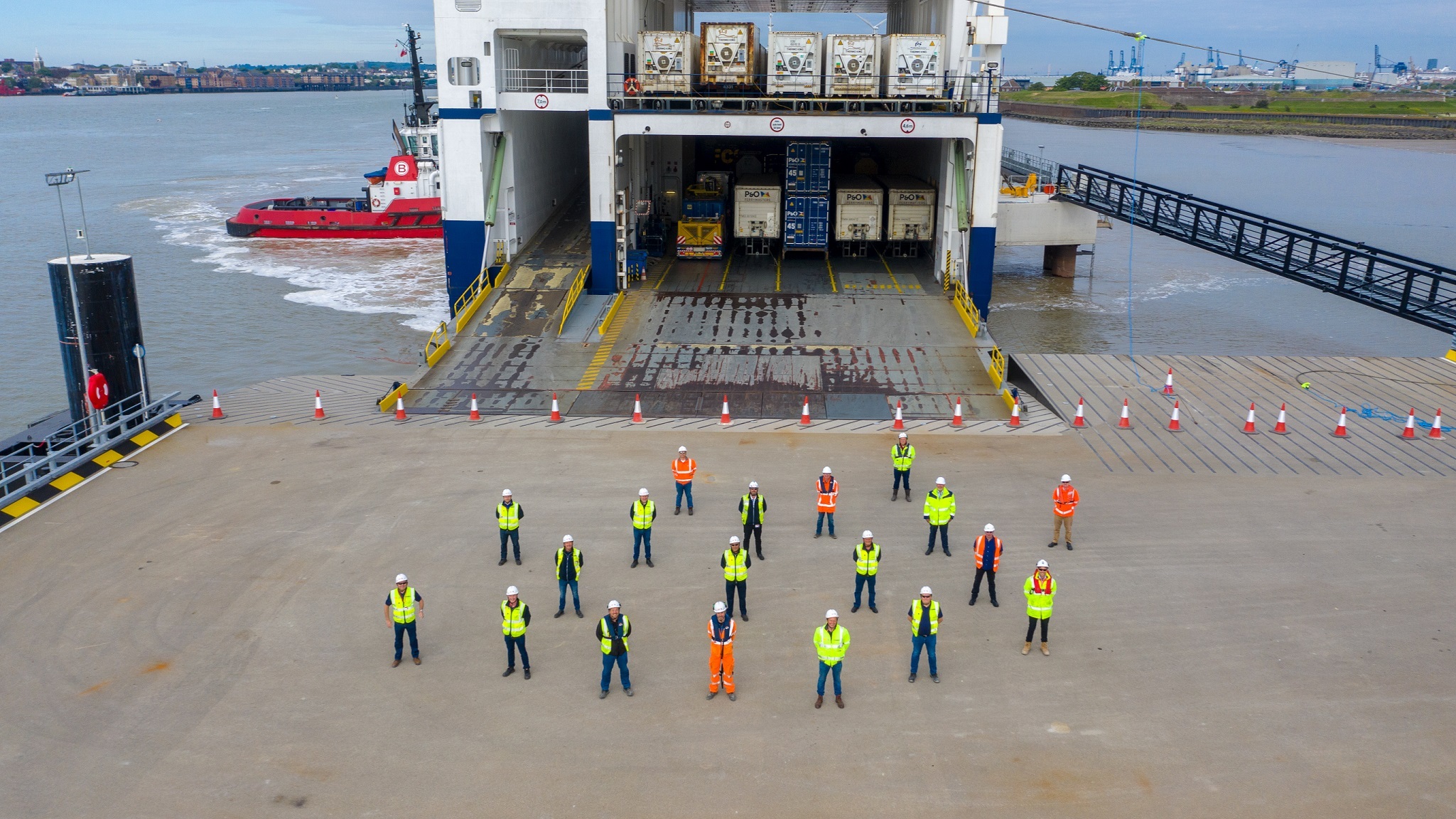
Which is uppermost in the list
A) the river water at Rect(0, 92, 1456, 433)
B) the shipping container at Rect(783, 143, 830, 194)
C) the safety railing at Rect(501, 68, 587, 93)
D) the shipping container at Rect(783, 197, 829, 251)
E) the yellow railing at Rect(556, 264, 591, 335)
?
the safety railing at Rect(501, 68, 587, 93)

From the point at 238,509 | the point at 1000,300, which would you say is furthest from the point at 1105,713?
the point at 1000,300

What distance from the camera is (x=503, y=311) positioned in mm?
26531

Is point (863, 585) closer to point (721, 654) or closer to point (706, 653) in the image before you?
point (706, 653)

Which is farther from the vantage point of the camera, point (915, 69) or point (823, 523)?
point (915, 69)

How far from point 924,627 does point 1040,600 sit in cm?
160

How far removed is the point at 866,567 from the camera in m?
13.2

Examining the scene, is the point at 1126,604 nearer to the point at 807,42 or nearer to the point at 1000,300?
the point at 807,42

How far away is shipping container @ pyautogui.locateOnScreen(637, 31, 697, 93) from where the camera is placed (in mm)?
28500

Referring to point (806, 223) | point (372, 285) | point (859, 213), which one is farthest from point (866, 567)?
point (372, 285)

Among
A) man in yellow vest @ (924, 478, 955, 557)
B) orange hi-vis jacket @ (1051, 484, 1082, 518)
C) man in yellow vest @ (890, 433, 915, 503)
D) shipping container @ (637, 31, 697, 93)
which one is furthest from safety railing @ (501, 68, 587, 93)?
orange hi-vis jacket @ (1051, 484, 1082, 518)

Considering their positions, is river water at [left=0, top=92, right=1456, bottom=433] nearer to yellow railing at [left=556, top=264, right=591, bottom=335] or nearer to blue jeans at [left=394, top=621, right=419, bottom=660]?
yellow railing at [left=556, top=264, right=591, bottom=335]

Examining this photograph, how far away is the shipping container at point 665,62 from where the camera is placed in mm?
28500

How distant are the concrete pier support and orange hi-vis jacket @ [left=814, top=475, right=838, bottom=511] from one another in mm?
36324

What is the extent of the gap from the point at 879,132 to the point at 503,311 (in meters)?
10.5
